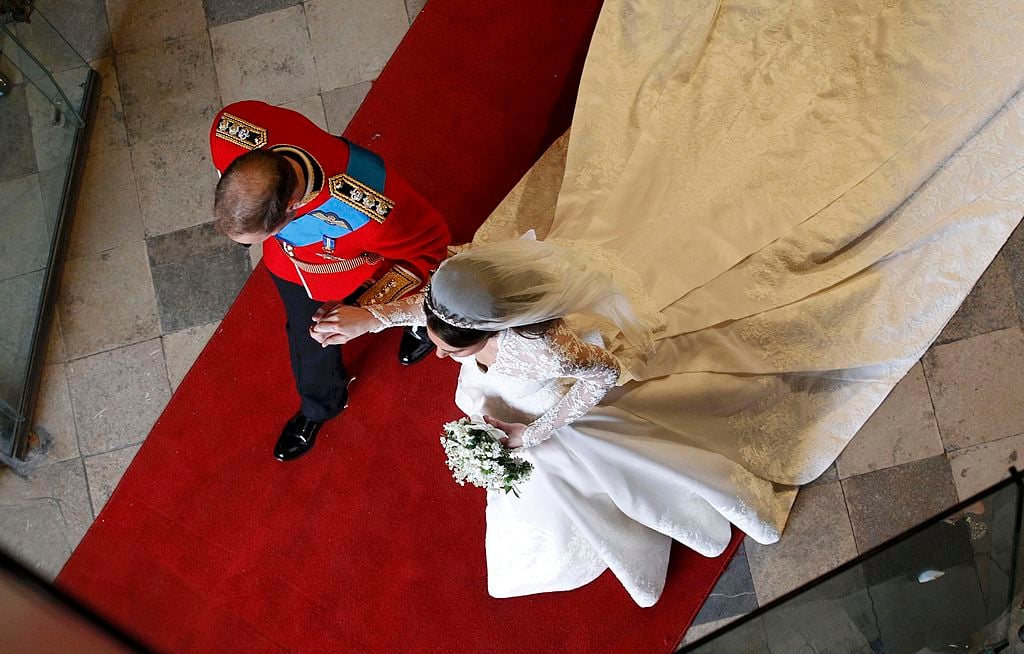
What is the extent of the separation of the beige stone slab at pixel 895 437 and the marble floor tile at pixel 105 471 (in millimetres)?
2707

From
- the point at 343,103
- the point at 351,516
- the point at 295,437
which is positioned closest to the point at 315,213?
the point at 295,437

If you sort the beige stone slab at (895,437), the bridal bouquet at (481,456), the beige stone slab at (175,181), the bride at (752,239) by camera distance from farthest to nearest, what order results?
the beige stone slab at (175,181) → the beige stone slab at (895,437) → the bride at (752,239) → the bridal bouquet at (481,456)

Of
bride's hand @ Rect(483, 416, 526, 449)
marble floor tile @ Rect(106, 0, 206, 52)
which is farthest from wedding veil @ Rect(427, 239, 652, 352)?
marble floor tile @ Rect(106, 0, 206, 52)

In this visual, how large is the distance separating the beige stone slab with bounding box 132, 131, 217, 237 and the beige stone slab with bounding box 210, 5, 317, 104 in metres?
0.26

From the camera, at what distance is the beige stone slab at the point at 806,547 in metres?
3.01

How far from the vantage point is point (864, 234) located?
113 inches

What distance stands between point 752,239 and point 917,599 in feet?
3.93

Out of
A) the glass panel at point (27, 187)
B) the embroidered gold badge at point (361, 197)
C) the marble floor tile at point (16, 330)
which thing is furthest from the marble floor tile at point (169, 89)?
the embroidered gold badge at point (361, 197)

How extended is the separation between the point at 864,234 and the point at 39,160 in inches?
124

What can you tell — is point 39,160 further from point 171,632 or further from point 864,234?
point 864,234

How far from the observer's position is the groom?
1980 mm

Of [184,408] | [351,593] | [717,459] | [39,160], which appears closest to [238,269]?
[184,408]

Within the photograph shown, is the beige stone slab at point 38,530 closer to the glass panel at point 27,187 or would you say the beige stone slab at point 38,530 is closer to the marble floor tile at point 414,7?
the glass panel at point 27,187

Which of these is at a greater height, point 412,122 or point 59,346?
point 412,122
